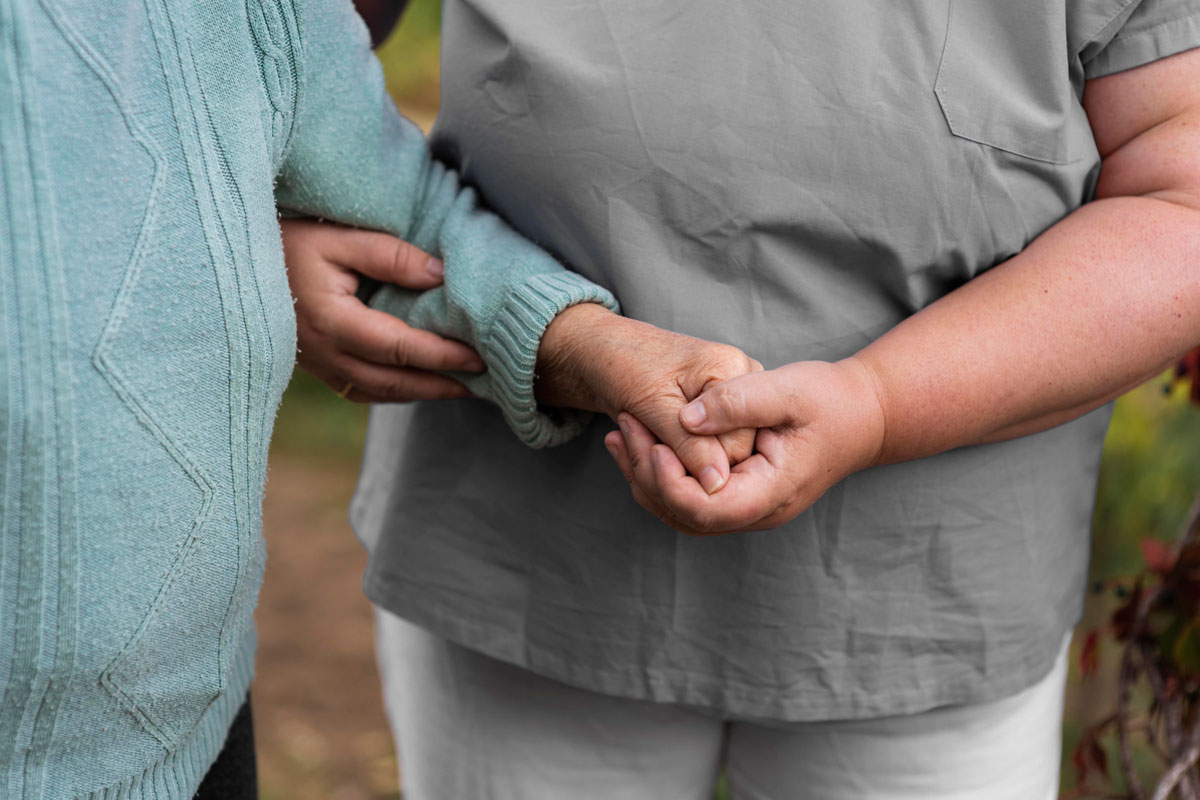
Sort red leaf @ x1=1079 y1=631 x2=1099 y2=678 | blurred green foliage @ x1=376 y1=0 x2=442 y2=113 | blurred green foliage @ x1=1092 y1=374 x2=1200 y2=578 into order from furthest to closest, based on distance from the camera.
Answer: blurred green foliage @ x1=376 y1=0 x2=442 y2=113, blurred green foliage @ x1=1092 y1=374 x2=1200 y2=578, red leaf @ x1=1079 y1=631 x2=1099 y2=678

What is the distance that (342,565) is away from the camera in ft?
11.0

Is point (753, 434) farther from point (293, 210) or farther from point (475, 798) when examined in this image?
point (475, 798)

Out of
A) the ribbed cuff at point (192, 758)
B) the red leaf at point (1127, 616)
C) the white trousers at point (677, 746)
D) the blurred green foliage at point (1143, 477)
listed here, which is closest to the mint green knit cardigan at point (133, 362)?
the ribbed cuff at point (192, 758)

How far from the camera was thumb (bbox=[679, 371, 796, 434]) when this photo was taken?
0.79m

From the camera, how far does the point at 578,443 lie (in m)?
1.01

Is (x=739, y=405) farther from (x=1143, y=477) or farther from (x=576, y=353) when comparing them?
(x=1143, y=477)

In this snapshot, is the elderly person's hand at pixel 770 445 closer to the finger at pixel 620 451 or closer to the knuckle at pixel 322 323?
the finger at pixel 620 451

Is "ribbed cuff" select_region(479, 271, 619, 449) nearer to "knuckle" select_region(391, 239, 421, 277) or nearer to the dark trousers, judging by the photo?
"knuckle" select_region(391, 239, 421, 277)

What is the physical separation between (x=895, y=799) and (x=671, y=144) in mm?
673

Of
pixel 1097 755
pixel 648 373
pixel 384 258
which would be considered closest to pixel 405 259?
pixel 384 258

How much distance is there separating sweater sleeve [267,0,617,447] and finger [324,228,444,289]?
0.04 feet

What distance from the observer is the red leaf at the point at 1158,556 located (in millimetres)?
1379

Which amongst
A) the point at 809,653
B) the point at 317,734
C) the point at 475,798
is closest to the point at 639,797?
the point at 475,798

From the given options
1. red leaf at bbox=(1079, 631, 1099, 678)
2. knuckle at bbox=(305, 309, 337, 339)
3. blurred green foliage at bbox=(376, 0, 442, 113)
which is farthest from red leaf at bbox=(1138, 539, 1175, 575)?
blurred green foliage at bbox=(376, 0, 442, 113)
